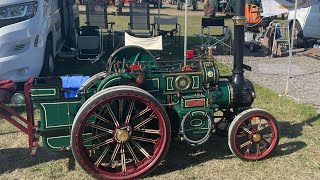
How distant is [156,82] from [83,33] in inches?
264

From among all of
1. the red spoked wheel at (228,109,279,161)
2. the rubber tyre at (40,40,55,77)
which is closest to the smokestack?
the red spoked wheel at (228,109,279,161)

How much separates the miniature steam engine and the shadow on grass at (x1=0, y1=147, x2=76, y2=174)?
15.9 inches

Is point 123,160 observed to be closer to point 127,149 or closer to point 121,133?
point 127,149

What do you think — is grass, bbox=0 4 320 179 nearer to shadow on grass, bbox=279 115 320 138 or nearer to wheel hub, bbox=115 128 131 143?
shadow on grass, bbox=279 115 320 138

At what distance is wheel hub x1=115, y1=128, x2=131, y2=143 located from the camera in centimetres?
385

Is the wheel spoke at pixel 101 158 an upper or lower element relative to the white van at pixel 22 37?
lower

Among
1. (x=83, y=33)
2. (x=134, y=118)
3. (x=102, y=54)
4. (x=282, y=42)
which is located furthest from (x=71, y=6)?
(x=134, y=118)

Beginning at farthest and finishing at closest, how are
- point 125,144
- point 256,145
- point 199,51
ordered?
point 199,51 < point 256,145 < point 125,144

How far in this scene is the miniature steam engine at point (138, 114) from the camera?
382 cm

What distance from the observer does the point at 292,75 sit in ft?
29.8

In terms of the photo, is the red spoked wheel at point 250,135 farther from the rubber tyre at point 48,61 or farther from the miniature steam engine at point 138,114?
the rubber tyre at point 48,61

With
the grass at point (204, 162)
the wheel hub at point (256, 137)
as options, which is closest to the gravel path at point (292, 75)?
the grass at point (204, 162)

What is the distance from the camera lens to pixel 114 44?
1181 centimetres

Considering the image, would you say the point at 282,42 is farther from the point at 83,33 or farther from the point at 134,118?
the point at 134,118
